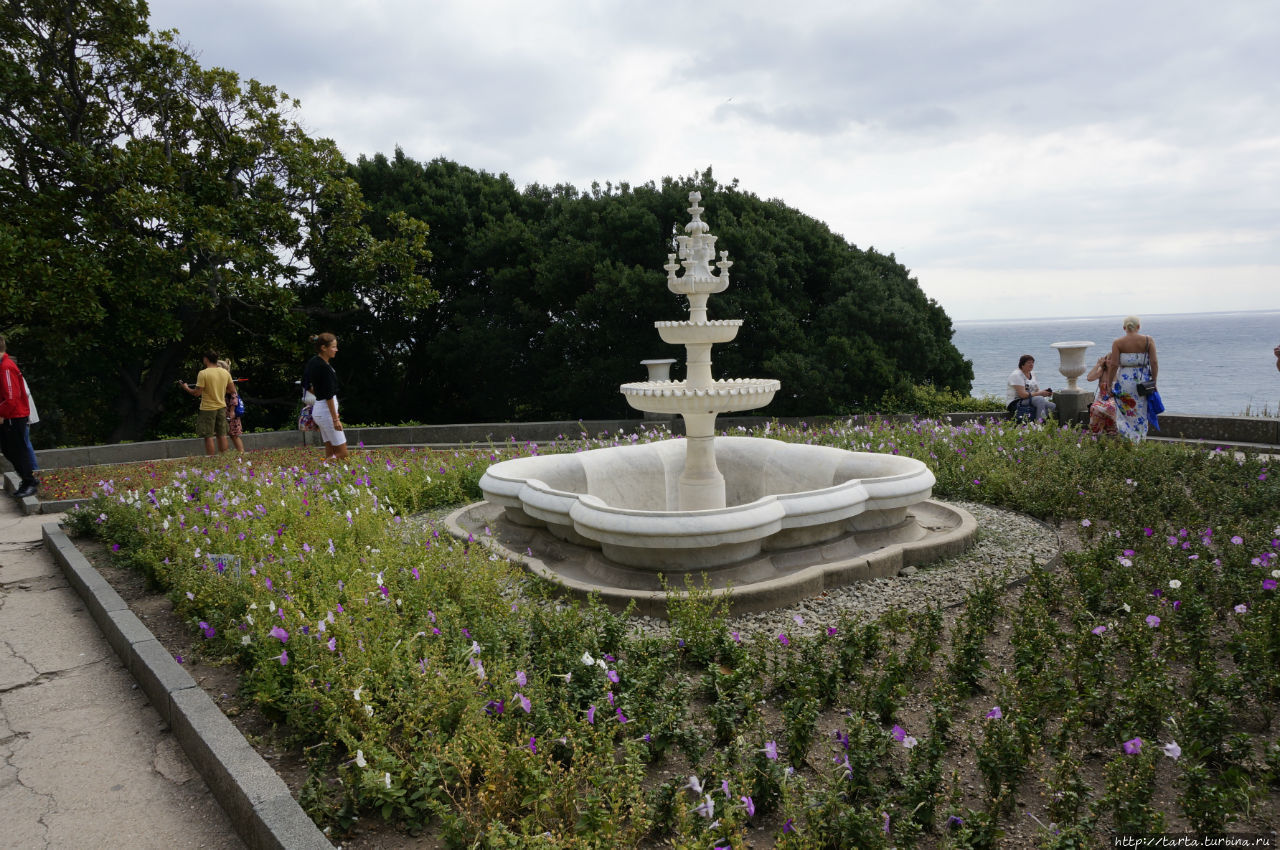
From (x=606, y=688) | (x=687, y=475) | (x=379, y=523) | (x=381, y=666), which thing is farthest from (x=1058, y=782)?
(x=379, y=523)

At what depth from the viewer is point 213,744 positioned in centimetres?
337

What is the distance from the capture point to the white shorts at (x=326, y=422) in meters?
8.64

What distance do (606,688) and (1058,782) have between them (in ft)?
6.01

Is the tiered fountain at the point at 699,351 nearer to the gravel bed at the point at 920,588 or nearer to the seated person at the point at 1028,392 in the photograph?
the gravel bed at the point at 920,588

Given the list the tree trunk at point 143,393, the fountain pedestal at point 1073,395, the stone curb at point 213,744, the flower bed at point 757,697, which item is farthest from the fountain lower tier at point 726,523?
the tree trunk at point 143,393

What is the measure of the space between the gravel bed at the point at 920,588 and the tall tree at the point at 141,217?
1263 cm

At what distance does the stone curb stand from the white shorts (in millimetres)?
3382

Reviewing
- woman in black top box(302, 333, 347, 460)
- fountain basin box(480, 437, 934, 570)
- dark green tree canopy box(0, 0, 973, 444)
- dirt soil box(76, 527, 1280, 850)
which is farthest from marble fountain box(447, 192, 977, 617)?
dark green tree canopy box(0, 0, 973, 444)

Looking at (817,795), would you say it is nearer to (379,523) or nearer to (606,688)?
(606,688)

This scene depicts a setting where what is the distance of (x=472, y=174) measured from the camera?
767 inches

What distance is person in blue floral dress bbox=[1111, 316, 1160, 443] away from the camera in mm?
8742

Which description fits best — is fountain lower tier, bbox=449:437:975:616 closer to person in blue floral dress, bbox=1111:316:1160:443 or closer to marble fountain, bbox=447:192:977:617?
marble fountain, bbox=447:192:977:617

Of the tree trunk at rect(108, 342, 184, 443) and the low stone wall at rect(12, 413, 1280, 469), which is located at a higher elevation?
the tree trunk at rect(108, 342, 184, 443)

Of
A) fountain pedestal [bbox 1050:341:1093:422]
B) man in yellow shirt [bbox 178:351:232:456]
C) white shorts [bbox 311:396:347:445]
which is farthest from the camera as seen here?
fountain pedestal [bbox 1050:341:1093:422]
